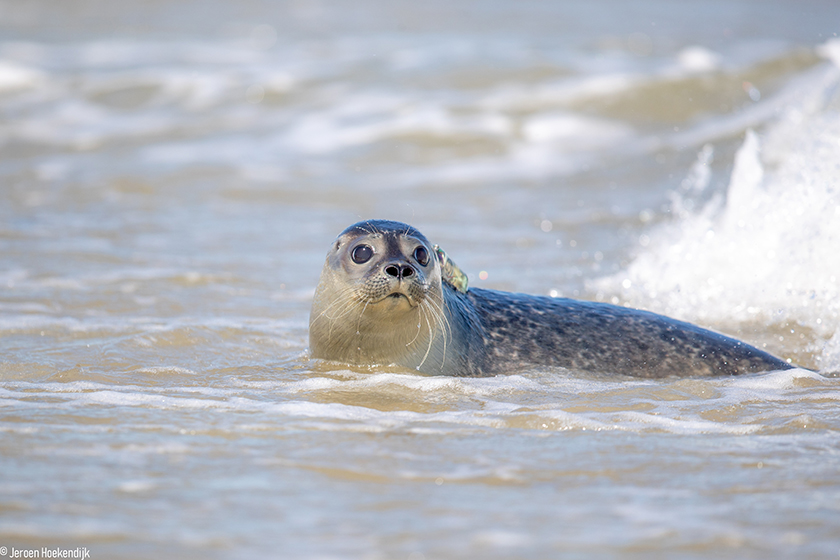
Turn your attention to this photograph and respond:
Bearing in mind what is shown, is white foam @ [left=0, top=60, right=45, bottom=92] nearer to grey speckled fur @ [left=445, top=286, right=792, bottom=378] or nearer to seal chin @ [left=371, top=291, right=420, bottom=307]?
grey speckled fur @ [left=445, top=286, right=792, bottom=378]

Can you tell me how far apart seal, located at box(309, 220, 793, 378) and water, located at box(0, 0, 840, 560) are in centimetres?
19

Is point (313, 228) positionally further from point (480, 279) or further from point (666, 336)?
point (666, 336)

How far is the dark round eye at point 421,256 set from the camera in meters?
4.66

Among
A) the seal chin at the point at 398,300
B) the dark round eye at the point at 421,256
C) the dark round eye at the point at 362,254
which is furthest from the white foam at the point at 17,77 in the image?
the seal chin at the point at 398,300

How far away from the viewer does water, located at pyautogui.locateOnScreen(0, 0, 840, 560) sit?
3.04 meters

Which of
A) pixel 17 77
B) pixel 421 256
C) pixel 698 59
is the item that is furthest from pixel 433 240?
pixel 17 77

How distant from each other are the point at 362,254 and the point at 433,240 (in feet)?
15.4

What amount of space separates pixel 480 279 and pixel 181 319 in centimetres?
256

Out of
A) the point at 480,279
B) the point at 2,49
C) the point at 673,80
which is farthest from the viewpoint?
the point at 2,49

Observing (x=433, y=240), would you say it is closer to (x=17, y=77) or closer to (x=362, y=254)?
(x=362, y=254)

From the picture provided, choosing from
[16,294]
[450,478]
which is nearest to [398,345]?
[450,478]

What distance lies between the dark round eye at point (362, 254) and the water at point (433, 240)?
0.61 metres

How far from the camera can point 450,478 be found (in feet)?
11.0

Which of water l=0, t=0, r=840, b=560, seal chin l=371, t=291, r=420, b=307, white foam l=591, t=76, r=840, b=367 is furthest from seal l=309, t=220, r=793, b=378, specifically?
white foam l=591, t=76, r=840, b=367
